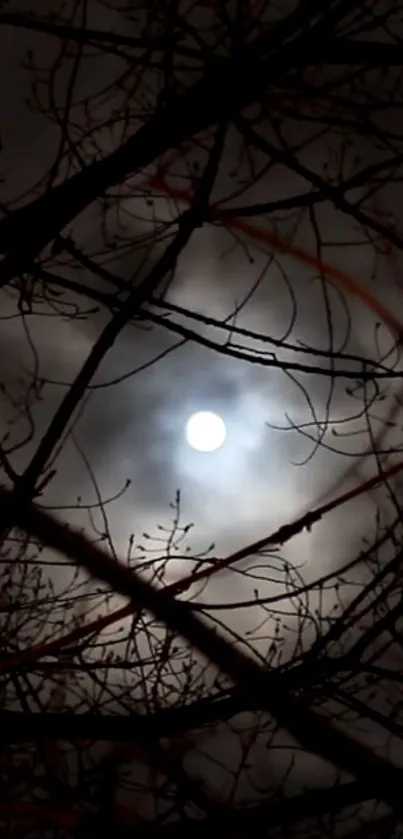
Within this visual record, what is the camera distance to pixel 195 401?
1373 millimetres

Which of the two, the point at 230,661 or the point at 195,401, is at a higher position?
the point at 195,401

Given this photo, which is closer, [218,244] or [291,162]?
[291,162]

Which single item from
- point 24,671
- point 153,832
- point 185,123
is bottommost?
point 153,832

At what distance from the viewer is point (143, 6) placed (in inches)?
38.7

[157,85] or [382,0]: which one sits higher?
[382,0]

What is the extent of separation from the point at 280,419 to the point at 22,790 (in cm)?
60

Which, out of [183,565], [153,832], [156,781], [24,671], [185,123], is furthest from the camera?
[183,565]

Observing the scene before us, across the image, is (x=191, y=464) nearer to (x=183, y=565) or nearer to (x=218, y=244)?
(x=183, y=565)

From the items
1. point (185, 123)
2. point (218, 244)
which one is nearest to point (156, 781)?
point (218, 244)

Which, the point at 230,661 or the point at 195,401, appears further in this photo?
the point at 195,401

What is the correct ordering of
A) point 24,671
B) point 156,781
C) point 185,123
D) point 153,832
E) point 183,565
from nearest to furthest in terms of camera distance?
point 185,123 → point 153,832 → point 24,671 → point 156,781 → point 183,565

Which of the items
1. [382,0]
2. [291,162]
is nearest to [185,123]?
[291,162]

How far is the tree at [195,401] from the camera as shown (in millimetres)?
900

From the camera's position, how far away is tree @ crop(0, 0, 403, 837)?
0.90 metres
